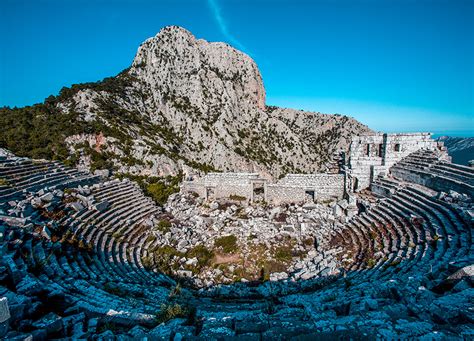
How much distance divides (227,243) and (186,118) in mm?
41939

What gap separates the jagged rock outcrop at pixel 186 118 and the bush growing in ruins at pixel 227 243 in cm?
2171

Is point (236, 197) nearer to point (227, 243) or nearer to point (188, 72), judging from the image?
point (227, 243)

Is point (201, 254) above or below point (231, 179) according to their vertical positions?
below

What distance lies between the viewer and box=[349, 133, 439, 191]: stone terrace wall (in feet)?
58.1

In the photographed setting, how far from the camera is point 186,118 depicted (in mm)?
52062

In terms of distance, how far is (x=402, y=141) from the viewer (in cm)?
1777

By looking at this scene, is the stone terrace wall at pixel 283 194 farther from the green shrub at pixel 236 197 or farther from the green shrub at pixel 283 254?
the green shrub at pixel 283 254

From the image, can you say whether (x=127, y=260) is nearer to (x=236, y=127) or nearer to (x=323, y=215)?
(x=323, y=215)

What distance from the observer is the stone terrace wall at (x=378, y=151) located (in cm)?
1772

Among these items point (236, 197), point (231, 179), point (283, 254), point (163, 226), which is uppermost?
point (231, 179)

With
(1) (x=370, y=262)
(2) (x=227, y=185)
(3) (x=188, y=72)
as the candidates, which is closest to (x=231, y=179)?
(2) (x=227, y=185)

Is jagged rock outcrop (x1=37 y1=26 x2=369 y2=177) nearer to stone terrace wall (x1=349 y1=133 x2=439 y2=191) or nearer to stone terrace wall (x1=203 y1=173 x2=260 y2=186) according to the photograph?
stone terrace wall (x1=203 y1=173 x2=260 y2=186)

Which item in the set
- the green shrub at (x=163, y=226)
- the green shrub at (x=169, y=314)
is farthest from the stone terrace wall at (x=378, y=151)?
the green shrub at (x=169, y=314)

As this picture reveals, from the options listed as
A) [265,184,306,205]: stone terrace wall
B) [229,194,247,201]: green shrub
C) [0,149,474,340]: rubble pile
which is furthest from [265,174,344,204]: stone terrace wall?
[229,194,247,201]: green shrub
